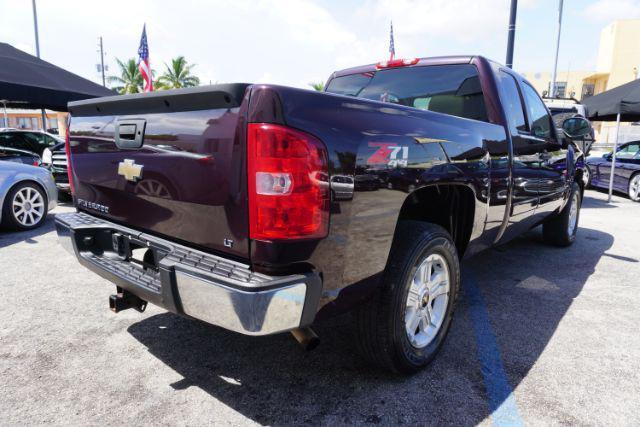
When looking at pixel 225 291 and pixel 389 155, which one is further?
pixel 389 155

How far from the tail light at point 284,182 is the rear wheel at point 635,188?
11.3 m

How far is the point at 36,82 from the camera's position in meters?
10.9

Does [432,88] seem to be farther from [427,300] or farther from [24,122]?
[24,122]

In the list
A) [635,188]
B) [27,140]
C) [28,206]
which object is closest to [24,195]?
[28,206]

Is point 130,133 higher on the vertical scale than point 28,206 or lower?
higher

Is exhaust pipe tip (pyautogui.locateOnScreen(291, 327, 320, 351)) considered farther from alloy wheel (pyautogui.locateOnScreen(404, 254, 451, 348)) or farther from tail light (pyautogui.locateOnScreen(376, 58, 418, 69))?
tail light (pyautogui.locateOnScreen(376, 58, 418, 69))

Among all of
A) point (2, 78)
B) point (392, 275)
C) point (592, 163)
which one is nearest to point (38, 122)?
point (2, 78)

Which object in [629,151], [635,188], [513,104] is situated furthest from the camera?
[629,151]

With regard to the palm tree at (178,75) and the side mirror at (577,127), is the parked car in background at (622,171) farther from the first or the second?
the palm tree at (178,75)

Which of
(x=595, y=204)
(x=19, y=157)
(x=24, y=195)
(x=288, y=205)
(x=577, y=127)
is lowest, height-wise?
(x=595, y=204)

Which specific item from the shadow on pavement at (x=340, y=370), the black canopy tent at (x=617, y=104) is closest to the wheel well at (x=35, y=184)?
the shadow on pavement at (x=340, y=370)

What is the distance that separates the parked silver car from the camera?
18.7 ft

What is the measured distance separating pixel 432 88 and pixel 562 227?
3.06 m

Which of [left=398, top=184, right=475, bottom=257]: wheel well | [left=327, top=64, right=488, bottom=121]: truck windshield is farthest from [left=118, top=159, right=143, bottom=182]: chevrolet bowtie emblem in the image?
[left=327, top=64, right=488, bottom=121]: truck windshield
